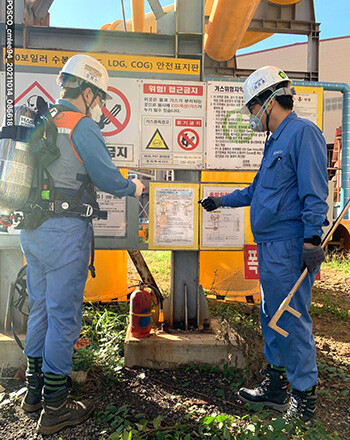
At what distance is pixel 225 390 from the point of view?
9.30 ft

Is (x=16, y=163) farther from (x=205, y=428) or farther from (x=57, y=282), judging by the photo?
(x=205, y=428)

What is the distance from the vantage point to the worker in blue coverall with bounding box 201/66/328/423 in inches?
87.7

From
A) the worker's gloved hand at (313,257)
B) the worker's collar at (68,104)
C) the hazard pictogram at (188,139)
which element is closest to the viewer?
the worker's gloved hand at (313,257)

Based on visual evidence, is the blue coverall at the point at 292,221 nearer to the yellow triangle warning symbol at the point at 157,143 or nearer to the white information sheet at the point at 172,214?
the white information sheet at the point at 172,214

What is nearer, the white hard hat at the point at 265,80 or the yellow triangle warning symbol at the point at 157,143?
the white hard hat at the point at 265,80

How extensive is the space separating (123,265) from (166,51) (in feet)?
9.03

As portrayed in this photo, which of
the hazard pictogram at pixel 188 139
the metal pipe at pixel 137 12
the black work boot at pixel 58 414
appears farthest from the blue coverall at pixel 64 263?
the metal pipe at pixel 137 12

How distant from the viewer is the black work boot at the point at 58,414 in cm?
228

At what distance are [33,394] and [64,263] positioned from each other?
0.97 metres

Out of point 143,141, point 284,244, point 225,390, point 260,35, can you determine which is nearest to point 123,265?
point 143,141

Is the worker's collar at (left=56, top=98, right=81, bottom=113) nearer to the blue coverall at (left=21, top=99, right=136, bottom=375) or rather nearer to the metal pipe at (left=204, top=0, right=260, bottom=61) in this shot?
the blue coverall at (left=21, top=99, right=136, bottom=375)

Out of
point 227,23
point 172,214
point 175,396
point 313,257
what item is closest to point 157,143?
point 172,214

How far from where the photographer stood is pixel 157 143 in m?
3.45

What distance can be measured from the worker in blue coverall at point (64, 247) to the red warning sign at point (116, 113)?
894 mm
